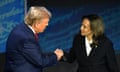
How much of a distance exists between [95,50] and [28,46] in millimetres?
1052

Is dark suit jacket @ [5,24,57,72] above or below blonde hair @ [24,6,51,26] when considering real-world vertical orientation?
below

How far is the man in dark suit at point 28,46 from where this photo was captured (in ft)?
10.1

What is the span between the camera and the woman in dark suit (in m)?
3.81

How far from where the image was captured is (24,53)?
3074 mm

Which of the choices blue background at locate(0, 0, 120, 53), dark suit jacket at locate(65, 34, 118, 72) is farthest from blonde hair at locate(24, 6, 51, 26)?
blue background at locate(0, 0, 120, 53)

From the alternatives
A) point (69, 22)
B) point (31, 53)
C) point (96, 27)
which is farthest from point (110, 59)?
point (69, 22)

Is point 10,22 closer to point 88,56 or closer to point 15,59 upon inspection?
point 88,56

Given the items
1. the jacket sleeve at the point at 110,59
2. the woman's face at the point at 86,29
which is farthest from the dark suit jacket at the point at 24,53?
the jacket sleeve at the point at 110,59

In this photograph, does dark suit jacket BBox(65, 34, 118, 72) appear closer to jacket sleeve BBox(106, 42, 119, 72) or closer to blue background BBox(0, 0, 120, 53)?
jacket sleeve BBox(106, 42, 119, 72)

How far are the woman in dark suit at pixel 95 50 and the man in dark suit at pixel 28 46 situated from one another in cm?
79

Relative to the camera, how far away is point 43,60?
314cm

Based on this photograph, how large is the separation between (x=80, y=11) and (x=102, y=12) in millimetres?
353

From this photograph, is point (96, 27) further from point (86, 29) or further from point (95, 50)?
point (95, 50)

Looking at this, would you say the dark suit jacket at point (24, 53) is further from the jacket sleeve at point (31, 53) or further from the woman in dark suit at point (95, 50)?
the woman in dark suit at point (95, 50)
